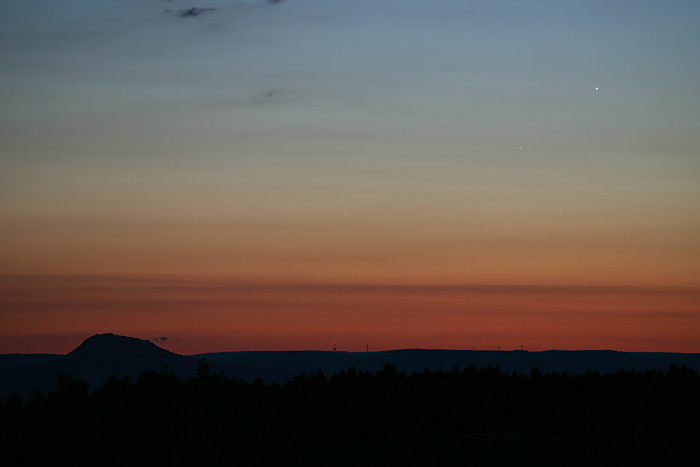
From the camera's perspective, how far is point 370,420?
12675 cm

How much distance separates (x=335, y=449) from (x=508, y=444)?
17.2 m

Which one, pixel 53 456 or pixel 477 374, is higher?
pixel 477 374

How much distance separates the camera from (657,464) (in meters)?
69.2

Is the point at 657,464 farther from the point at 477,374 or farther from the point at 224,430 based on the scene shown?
the point at 477,374

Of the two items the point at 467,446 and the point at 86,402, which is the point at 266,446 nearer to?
the point at 467,446

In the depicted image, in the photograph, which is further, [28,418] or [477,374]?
[477,374]

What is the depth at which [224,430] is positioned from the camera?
8262cm

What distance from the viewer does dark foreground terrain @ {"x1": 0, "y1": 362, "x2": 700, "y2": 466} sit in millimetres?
71938

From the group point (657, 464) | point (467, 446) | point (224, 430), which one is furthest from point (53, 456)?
point (657, 464)

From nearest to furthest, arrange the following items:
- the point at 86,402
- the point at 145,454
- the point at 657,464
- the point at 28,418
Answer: the point at 657,464 → the point at 145,454 → the point at 28,418 → the point at 86,402

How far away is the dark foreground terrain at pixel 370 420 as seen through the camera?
71938mm

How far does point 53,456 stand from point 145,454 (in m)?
10.1

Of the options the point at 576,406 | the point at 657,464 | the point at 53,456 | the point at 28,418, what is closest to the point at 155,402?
the point at 53,456

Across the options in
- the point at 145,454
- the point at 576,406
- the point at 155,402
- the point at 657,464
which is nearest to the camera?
the point at 657,464
